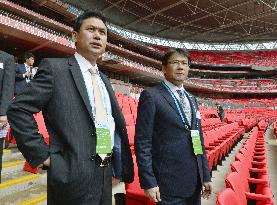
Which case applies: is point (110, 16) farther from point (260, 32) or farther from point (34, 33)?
point (260, 32)

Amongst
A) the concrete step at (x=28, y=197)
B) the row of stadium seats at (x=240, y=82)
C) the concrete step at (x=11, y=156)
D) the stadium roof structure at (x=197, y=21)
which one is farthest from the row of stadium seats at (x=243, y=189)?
the row of stadium seats at (x=240, y=82)

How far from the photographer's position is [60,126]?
1246 millimetres

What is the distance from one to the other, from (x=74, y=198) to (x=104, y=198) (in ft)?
0.58

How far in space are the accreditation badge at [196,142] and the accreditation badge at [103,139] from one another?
2.03 ft

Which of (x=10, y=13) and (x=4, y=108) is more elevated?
(x=10, y=13)

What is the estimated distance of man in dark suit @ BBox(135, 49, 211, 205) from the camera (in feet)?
5.38

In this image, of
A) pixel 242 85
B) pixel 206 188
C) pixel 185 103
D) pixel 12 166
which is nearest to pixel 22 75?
pixel 12 166

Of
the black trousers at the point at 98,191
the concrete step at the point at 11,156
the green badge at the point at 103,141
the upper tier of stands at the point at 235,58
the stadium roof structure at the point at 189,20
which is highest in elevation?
the stadium roof structure at the point at 189,20

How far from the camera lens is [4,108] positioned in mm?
1960

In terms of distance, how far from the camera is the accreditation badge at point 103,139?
1.27 meters

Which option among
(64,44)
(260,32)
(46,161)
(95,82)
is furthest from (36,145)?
(260,32)

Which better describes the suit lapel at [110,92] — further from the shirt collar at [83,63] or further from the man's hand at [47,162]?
the man's hand at [47,162]

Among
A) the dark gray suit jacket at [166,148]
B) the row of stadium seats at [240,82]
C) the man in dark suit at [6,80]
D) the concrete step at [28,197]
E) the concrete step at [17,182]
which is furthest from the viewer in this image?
the row of stadium seats at [240,82]

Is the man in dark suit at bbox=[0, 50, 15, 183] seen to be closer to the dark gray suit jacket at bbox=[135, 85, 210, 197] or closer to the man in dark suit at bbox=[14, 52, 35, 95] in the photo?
the dark gray suit jacket at bbox=[135, 85, 210, 197]
